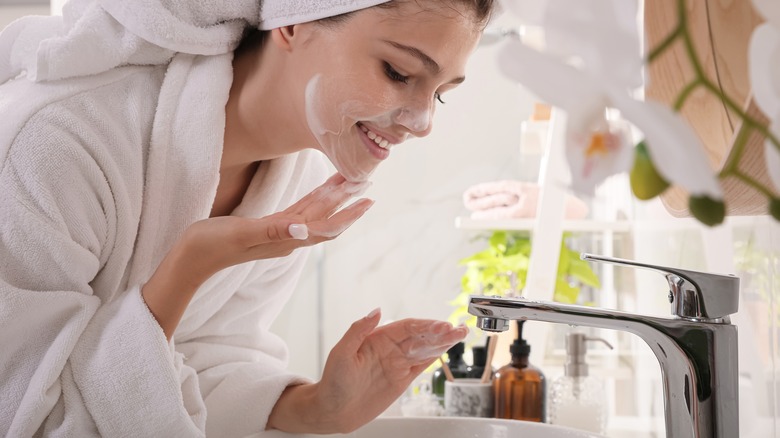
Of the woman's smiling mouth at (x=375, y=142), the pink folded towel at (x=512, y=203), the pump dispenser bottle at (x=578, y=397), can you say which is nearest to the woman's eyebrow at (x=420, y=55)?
the woman's smiling mouth at (x=375, y=142)

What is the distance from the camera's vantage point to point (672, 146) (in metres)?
0.17

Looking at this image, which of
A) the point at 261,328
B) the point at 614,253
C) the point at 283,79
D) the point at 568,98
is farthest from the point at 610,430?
the point at 568,98

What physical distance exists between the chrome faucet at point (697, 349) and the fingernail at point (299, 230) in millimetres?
252

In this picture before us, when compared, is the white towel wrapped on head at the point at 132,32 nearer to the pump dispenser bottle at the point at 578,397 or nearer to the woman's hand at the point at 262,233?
the woman's hand at the point at 262,233

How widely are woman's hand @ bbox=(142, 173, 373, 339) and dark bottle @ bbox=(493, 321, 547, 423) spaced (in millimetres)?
545

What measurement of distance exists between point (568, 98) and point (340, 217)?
0.58 meters

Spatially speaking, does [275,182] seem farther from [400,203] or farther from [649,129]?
[400,203]

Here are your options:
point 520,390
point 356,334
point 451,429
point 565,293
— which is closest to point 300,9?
point 356,334

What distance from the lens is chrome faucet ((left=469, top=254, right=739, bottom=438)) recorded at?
2.18 ft

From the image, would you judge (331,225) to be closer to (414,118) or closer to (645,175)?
(414,118)

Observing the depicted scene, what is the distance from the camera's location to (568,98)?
7.5 inches

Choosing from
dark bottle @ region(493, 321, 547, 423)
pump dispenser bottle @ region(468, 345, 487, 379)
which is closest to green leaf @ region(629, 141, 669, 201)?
dark bottle @ region(493, 321, 547, 423)

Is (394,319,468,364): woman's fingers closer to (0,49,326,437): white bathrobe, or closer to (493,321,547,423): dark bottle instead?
(0,49,326,437): white bathrobe

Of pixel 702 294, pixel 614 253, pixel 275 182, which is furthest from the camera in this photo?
pixel 614 253
